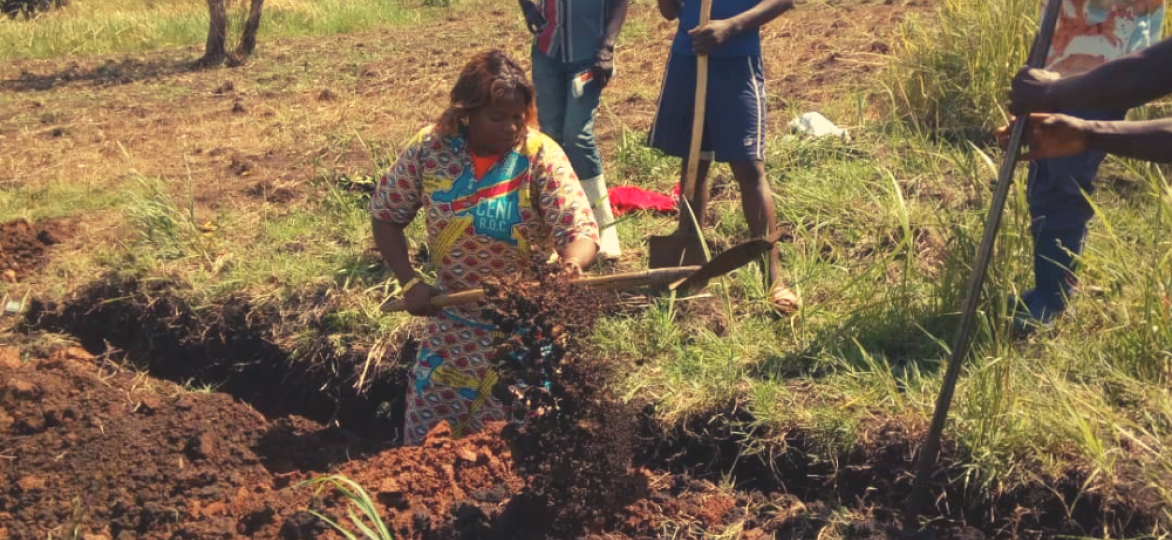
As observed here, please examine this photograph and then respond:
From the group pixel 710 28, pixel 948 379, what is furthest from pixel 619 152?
pixel 948 379

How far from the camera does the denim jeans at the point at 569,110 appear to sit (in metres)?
4.93

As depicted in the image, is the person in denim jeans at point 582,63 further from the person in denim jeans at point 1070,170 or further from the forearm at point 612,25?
the person in denim jeans at point 1070,170

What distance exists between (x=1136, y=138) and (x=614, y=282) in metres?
1.40

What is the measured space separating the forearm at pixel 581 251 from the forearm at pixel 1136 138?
1.38 metres

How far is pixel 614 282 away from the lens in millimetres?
3459

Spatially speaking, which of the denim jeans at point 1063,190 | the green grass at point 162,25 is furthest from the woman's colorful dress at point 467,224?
the green grass at point 162,25

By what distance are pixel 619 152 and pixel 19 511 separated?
3355mm

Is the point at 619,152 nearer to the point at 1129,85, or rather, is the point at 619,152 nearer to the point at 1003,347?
the point at 1003,347

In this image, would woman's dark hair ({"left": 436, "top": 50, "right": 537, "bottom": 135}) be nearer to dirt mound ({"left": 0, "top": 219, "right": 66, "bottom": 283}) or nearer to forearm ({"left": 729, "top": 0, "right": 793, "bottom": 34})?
forearm ({"left": 729, "top": 0, "right": 793, "bottom": 34})

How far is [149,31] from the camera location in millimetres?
12070

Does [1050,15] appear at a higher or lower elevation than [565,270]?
higher

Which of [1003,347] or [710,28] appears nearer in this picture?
[1003,347]

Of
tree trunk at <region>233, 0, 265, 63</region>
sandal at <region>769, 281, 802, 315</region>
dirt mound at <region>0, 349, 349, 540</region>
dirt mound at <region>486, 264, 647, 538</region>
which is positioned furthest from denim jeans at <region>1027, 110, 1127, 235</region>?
tree trunk at <region>233, 0, 265, 63</region>

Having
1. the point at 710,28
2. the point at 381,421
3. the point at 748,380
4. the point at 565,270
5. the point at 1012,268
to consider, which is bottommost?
the point at 381,421
